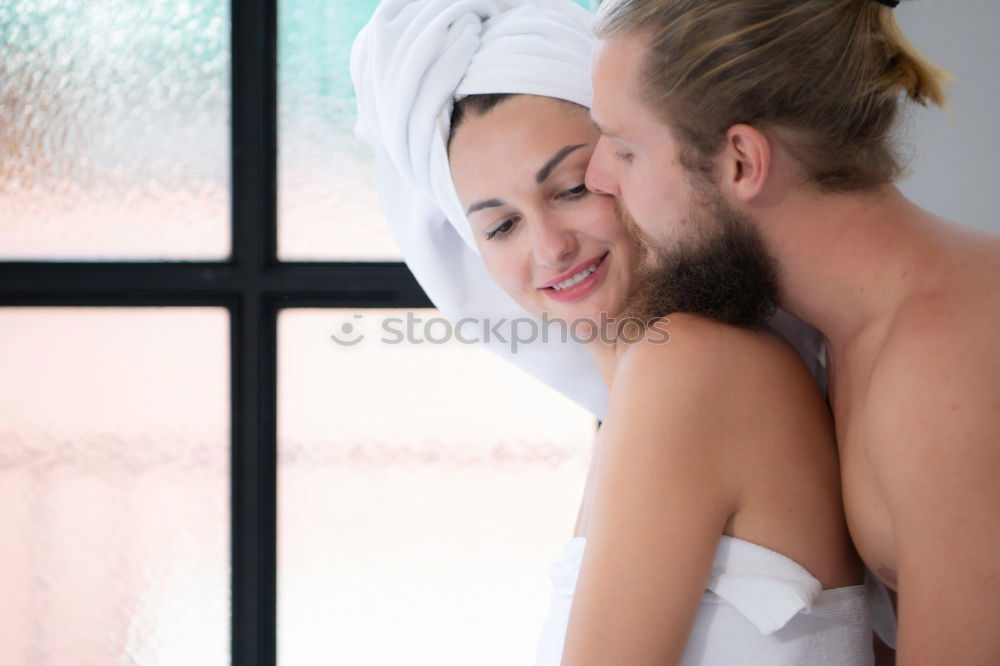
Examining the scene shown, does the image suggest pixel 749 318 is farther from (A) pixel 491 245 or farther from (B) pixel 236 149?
(B) pixel 236 149

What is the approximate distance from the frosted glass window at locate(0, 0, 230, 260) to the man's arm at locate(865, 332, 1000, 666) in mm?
1416

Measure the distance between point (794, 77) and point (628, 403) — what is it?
39 cm

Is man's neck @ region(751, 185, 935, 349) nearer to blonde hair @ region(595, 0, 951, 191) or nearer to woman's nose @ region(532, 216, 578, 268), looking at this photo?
blonde hair @ region(595, 0, 951, 191)

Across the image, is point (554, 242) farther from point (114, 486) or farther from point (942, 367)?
point (114, 486)

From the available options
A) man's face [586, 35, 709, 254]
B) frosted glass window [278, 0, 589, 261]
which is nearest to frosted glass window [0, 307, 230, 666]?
frosted glass window [278, 0, 589, 261]

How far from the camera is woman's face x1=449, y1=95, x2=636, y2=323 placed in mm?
1234

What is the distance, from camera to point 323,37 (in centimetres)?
187

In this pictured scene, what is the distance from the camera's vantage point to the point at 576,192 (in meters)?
1.25

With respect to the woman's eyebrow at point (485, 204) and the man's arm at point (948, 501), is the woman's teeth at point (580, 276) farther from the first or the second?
the man's arm at point (948, 501)

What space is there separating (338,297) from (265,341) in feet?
0.57

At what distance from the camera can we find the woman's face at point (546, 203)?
123 cm

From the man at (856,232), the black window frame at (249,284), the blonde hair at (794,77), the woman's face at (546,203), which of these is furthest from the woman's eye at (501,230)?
the black window frame at (249,284)

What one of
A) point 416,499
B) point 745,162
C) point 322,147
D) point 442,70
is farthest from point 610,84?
point 416,499

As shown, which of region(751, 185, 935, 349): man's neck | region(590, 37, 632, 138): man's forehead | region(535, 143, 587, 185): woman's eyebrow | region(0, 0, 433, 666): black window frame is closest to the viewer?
region(751, 185, 935, 349): man's neck
